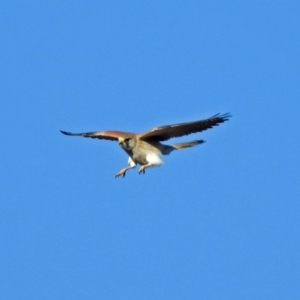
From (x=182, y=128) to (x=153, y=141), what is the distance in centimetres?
95

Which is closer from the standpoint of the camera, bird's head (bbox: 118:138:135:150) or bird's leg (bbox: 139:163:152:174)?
bird's leg (bbox: 139:163:152:174)

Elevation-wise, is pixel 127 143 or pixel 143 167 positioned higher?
pixel 127 143

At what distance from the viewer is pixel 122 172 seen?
3638cm

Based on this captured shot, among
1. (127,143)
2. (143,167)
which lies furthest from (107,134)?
(143,167)

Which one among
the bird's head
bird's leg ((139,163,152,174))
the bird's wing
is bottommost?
bird's leg ((139,163,152,174))

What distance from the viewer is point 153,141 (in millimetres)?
36562

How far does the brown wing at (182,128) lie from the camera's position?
35594 mm

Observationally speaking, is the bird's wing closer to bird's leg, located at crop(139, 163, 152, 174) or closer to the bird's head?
the bird's head

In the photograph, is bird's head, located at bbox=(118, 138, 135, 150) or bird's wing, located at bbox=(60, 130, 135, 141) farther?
bird's wing, located at bbox=(60, 130, 135, 141)

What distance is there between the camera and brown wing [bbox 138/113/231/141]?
35.6 m

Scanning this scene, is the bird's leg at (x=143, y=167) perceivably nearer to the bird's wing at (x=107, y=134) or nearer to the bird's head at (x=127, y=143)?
the bird's head at (x=127, y=143)

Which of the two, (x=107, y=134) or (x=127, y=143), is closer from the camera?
(x=127, y=143)

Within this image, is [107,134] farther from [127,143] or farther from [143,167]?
[143,167]

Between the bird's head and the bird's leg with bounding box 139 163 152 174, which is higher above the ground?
the bird's head
